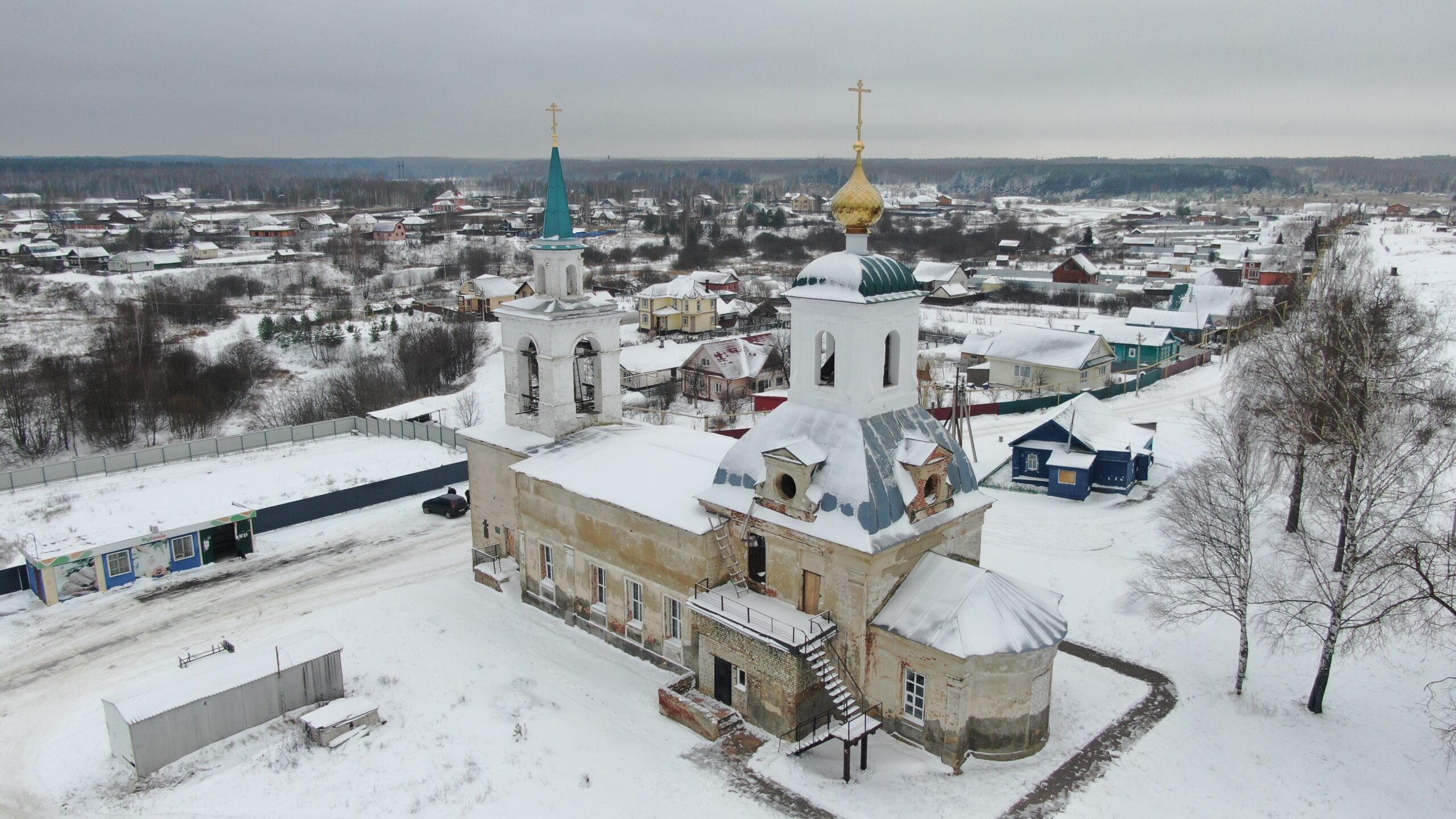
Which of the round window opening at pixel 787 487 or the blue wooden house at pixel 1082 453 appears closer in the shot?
the round window opening at pixel 787 487

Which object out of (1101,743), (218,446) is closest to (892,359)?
(1101,743)

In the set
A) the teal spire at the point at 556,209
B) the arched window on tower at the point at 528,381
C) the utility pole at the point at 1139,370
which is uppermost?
the teal spire at the point at 556,209

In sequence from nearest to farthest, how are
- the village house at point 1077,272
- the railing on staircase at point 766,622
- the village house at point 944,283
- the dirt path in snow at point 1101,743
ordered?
the dirt path in snow at point 1101,743 < the railing on staircase at point 766,622 < the village house at point 944,283 < the village house at point 1077,272

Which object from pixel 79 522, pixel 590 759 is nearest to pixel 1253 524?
pixel 590 759

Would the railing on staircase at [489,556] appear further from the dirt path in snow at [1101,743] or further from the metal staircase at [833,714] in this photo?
the dirt path in snow at [1101,743]

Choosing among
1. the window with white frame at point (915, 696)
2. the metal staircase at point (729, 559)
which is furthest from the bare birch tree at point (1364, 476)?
the metal staircase at point (729, 559)

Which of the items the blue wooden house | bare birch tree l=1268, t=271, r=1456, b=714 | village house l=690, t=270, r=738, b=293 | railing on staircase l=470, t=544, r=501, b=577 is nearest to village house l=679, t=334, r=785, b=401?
the blue wooden house
